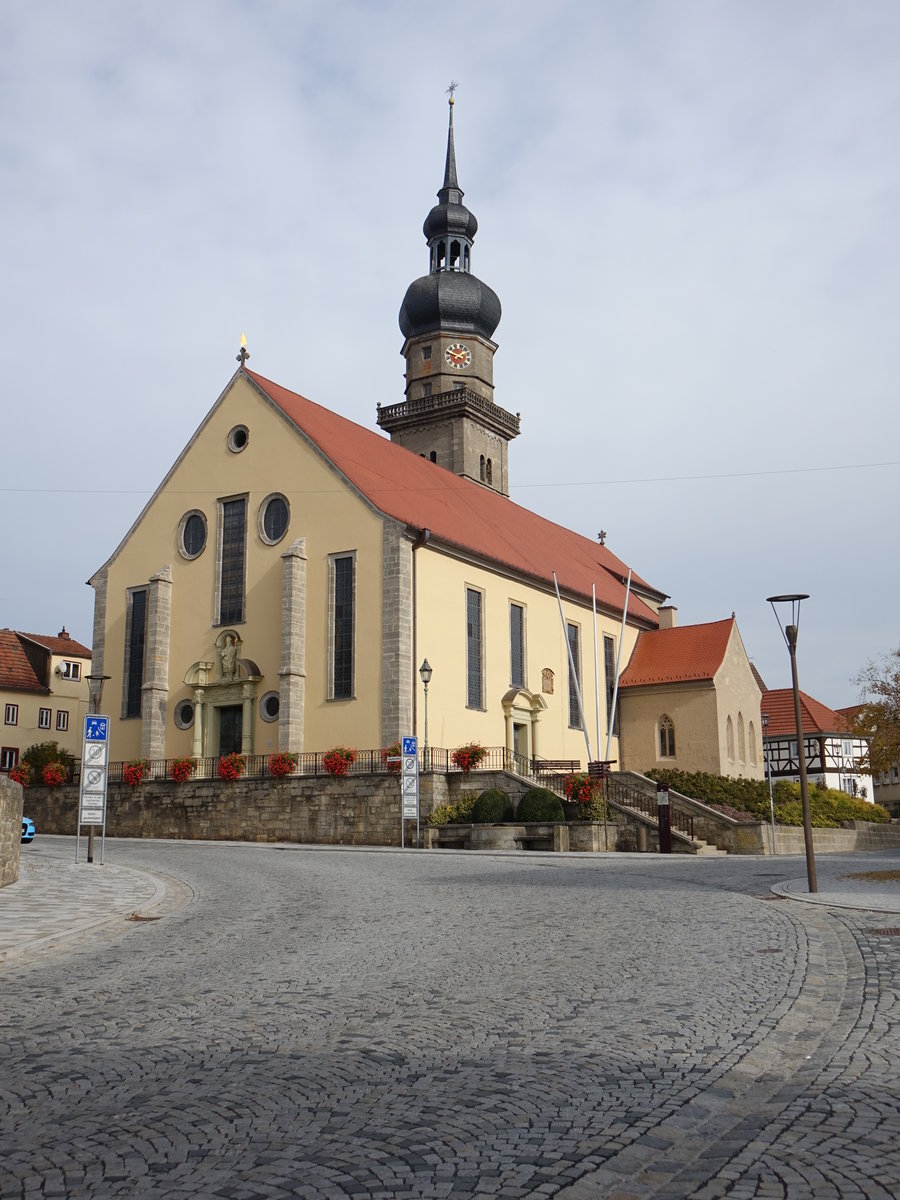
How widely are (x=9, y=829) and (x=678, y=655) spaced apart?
3409cm

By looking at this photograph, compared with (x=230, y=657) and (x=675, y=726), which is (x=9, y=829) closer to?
(x=230, y=657)

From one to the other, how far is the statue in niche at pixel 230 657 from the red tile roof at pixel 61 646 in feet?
89.0

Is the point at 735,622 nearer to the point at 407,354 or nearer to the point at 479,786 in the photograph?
the point at 479,786

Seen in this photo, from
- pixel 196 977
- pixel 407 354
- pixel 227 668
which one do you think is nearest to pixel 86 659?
pixel 407 354

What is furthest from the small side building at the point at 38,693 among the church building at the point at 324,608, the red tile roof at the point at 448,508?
the red tile roof at the point at 448,508

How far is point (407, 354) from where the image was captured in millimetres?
60062

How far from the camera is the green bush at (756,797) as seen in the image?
38625 millimetres

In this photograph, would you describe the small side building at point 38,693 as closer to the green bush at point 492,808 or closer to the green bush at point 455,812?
the green bush at point 455,812

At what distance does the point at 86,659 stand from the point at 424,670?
35710 millimetres

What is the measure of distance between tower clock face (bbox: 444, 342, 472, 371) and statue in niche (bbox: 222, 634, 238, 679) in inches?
931

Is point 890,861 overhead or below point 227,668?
below

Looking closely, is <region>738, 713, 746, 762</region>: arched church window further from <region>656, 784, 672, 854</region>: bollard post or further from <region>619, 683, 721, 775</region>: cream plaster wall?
<region>656, 784, 672, 854</region>: bollard post

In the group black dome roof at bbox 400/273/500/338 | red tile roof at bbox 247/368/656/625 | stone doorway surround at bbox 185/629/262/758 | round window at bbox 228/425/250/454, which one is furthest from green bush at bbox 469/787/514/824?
black dome roof at bbox 400/273/500/338

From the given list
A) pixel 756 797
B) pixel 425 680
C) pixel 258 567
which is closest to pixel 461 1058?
pixel 425 680
